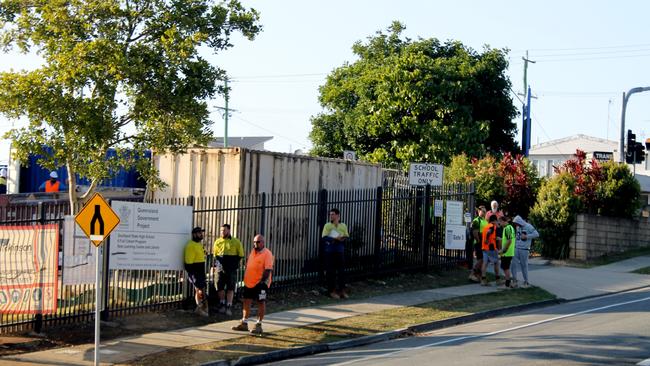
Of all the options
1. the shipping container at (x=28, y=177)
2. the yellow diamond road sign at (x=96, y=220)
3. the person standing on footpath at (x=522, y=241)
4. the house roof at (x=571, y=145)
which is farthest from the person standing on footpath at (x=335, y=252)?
the house roof at (x=571, y=145)

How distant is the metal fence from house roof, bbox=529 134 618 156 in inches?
2283

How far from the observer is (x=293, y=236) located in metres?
17.7

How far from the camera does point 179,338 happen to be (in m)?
13.1

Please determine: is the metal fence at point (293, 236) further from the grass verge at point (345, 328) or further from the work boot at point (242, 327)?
the grass verge at point (345, 328)

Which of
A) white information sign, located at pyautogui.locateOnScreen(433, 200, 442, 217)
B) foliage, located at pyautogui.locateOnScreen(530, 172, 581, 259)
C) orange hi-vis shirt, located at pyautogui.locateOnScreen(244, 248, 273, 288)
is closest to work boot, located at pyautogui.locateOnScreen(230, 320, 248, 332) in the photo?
orange hi-vis shirt, located at pyautogui.locateOnScreen(244, 248, 273, 288)

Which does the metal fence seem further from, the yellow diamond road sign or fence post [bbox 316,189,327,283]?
the yellow diamond road sign

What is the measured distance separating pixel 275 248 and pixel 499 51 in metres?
23.2

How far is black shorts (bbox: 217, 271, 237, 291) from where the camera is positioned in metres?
15.1

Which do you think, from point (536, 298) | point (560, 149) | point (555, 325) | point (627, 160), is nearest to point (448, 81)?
point (627, 160)

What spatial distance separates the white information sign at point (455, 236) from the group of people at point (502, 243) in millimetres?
867

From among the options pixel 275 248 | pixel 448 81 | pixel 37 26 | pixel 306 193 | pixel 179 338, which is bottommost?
pixel 179 338

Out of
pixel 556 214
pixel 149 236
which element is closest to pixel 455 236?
pixel 556 214

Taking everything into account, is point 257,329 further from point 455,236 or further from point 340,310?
point 455,236

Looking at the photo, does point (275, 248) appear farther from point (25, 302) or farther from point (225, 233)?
point (25, 302)
